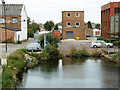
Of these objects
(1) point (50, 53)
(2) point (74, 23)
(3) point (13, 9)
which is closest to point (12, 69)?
(1) point (50, 53)

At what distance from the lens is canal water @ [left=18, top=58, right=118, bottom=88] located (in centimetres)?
1738

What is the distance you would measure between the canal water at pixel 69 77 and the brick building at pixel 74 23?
3628 cm

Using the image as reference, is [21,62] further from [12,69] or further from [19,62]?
[12,69]

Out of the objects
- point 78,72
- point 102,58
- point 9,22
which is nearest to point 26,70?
point 78,72

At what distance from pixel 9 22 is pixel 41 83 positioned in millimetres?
36307

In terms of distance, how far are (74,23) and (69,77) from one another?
44198 mm

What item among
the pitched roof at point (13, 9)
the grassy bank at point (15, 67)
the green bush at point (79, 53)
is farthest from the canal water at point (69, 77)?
the pitched roof at point (13, 9)

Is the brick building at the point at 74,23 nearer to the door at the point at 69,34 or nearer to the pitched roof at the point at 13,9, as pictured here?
the door at the point at 69,34

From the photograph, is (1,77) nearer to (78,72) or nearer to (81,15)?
(78,72)

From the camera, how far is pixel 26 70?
902 inches

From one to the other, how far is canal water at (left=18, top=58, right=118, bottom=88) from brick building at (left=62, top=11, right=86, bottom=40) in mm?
36280

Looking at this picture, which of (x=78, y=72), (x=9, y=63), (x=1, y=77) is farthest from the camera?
(x=78, y=72)

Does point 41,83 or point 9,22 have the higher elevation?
point 9,22

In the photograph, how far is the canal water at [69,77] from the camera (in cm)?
1738
